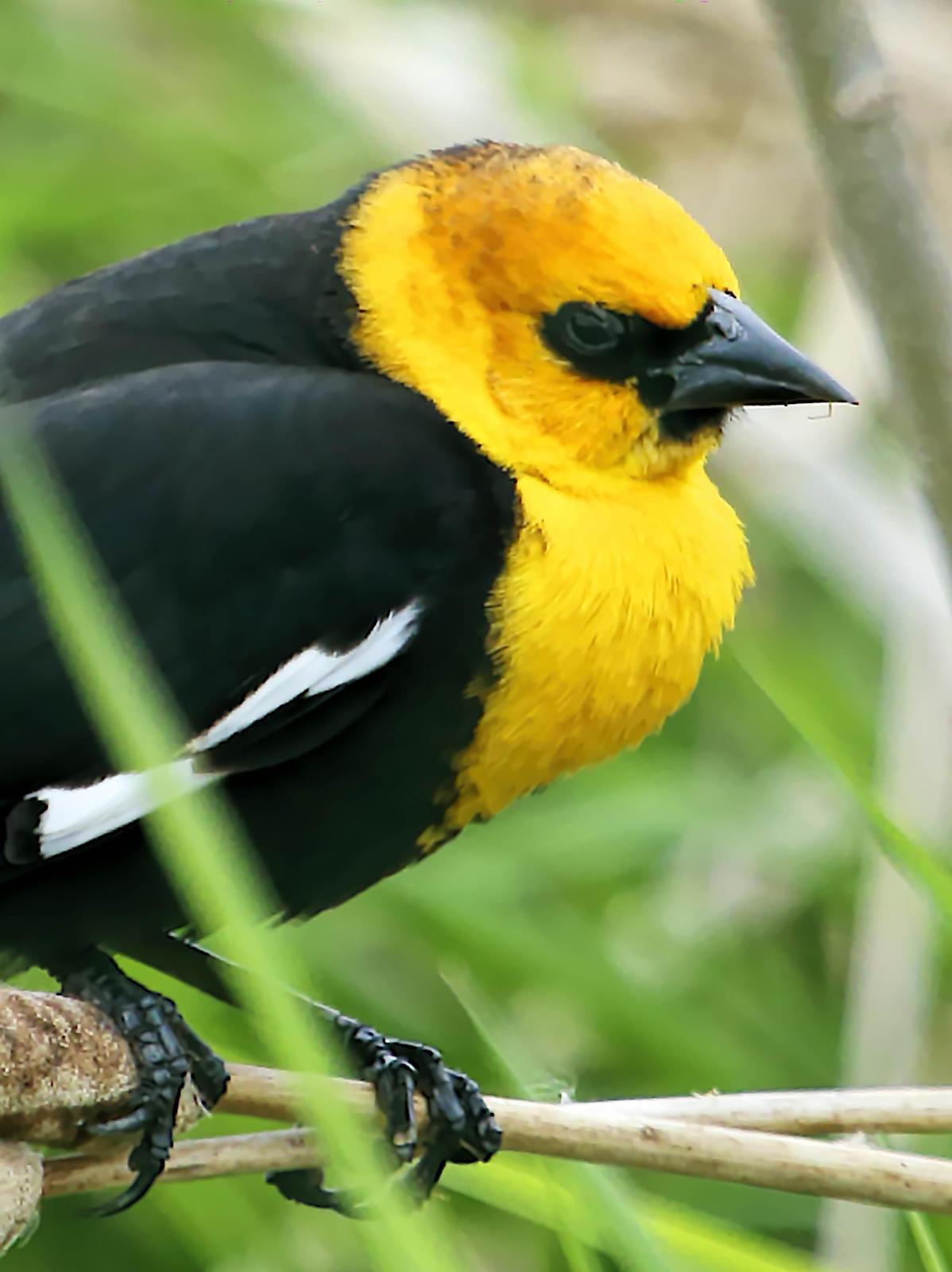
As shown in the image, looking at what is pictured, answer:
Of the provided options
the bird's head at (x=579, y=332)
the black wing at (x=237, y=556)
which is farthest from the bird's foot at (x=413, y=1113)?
the bird's head at (x=579, y=332)

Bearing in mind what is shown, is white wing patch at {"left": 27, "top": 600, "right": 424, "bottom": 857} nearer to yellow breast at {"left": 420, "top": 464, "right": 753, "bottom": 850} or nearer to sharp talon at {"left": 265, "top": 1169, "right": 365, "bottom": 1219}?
yellow breast at {"left": 420, "top": 464, "right": 753, "bottom": 850}

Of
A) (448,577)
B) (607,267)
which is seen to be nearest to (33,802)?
(448,577)

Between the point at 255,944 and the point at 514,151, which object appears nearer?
the point at 255,944

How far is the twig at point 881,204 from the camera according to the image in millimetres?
1118

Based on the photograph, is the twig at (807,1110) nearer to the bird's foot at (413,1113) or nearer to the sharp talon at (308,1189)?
the bird's foot at (413,1113)

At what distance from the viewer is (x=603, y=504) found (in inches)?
51.3

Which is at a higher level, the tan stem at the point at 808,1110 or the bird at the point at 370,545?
the bird at the point at 370,545

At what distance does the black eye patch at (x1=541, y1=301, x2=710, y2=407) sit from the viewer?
132 centimetres

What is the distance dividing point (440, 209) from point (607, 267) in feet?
0.46

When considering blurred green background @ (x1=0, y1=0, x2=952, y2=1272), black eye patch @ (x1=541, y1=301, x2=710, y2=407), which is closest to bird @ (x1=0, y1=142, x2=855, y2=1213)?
black eye patch @ (x1=541, y1=301, x2=710, y2=407)

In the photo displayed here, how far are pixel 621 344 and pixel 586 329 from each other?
0.02m

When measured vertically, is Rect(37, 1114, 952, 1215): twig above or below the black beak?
below

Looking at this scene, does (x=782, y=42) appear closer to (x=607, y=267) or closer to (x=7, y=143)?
(x=607, y=267)

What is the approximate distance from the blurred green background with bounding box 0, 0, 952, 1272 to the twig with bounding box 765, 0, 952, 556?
9.1 inches
